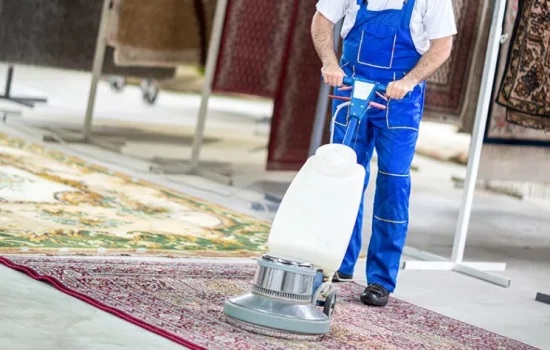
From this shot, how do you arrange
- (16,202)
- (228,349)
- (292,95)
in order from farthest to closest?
(292,95) → (16,202) → (228,349)

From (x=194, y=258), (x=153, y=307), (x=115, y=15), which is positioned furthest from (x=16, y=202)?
(x=115, y=15)

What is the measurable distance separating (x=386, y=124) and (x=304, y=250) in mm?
845

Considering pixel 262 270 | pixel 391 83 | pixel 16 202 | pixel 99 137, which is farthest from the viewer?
pixel 99 137

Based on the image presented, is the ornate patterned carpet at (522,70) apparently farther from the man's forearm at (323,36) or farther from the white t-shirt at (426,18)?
the man's forearm at (323,36)

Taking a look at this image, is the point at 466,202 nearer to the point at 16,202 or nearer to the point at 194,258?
the point at 194,258

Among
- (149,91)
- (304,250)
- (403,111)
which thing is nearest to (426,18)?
(403,111)

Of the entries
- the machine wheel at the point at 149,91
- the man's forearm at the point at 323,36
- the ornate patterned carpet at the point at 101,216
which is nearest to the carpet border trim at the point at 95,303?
the ornate patterned carpet at the point at 101,216

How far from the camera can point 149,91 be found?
11.1m

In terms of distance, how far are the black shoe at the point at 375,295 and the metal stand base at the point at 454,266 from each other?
944mm

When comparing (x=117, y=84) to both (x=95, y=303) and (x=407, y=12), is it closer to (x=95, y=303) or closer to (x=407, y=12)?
(x=407, y=12)

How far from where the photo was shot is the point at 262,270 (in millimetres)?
3297

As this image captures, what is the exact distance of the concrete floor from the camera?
307 centimetres

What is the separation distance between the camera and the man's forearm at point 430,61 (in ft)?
12.4

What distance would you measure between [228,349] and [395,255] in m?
1.22
